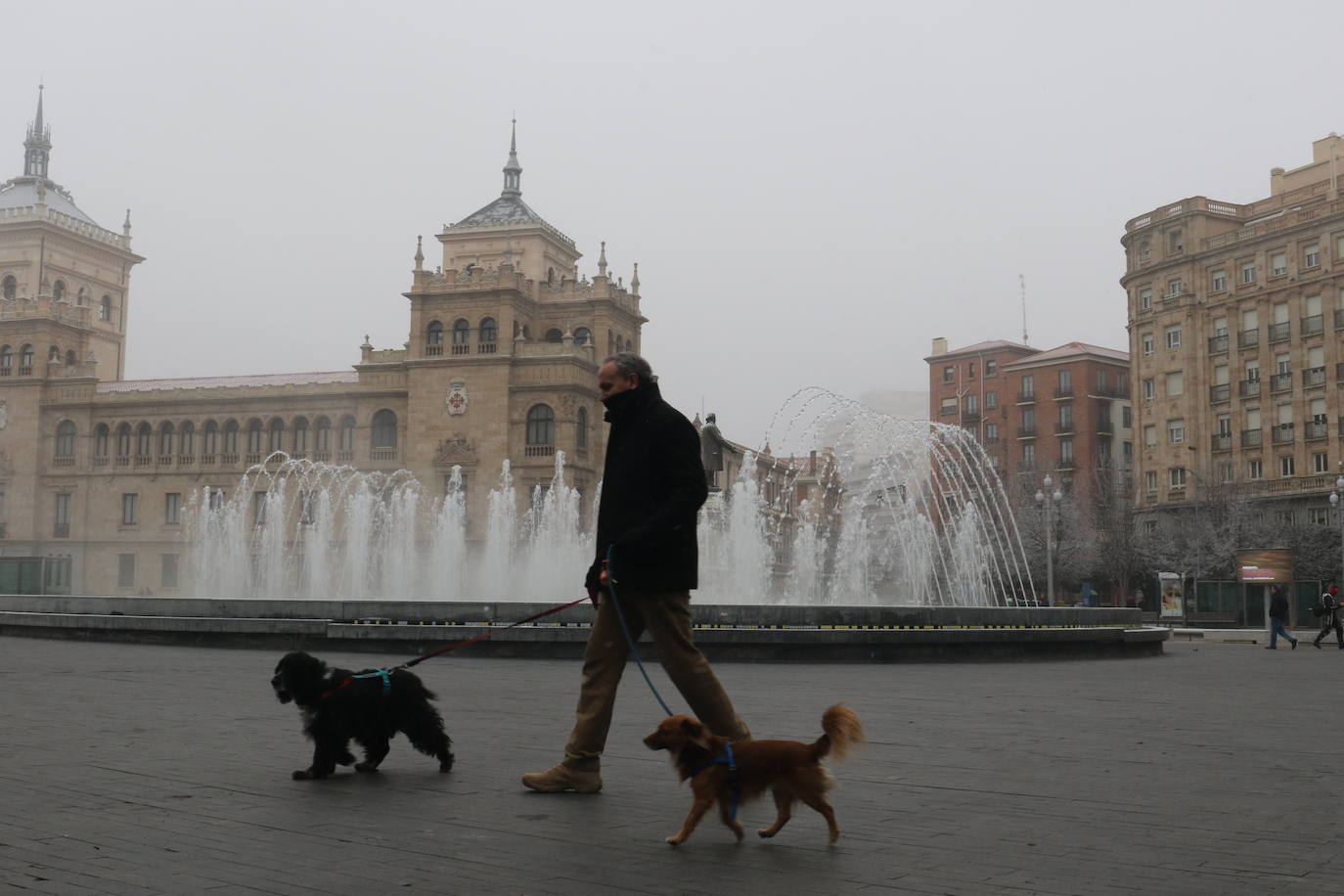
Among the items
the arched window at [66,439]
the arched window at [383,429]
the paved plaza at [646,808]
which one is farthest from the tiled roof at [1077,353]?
the paved plaza at [646,808]

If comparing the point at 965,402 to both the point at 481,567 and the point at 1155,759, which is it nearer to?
the point at 481,567

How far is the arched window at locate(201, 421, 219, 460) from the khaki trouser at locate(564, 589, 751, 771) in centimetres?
5714

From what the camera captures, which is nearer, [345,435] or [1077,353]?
[345,435]

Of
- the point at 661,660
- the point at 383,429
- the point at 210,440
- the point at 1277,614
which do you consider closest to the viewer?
the point at 661,660

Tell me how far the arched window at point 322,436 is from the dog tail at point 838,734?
2144 inches

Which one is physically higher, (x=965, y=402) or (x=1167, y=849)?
(x=965, y=402)

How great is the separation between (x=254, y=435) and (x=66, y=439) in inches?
404

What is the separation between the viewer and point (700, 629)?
1535cm

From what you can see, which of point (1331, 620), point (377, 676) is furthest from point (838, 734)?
point (1331, 620)

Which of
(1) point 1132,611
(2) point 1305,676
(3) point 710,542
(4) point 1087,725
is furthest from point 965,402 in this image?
(4) point 1087,725

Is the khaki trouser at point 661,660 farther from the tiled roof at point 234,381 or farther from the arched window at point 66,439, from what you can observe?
the arched window at point 66,439

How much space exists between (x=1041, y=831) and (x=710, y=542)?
90.0ft

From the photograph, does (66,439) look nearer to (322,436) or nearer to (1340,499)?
(322,436)

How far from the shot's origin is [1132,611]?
20.1m
